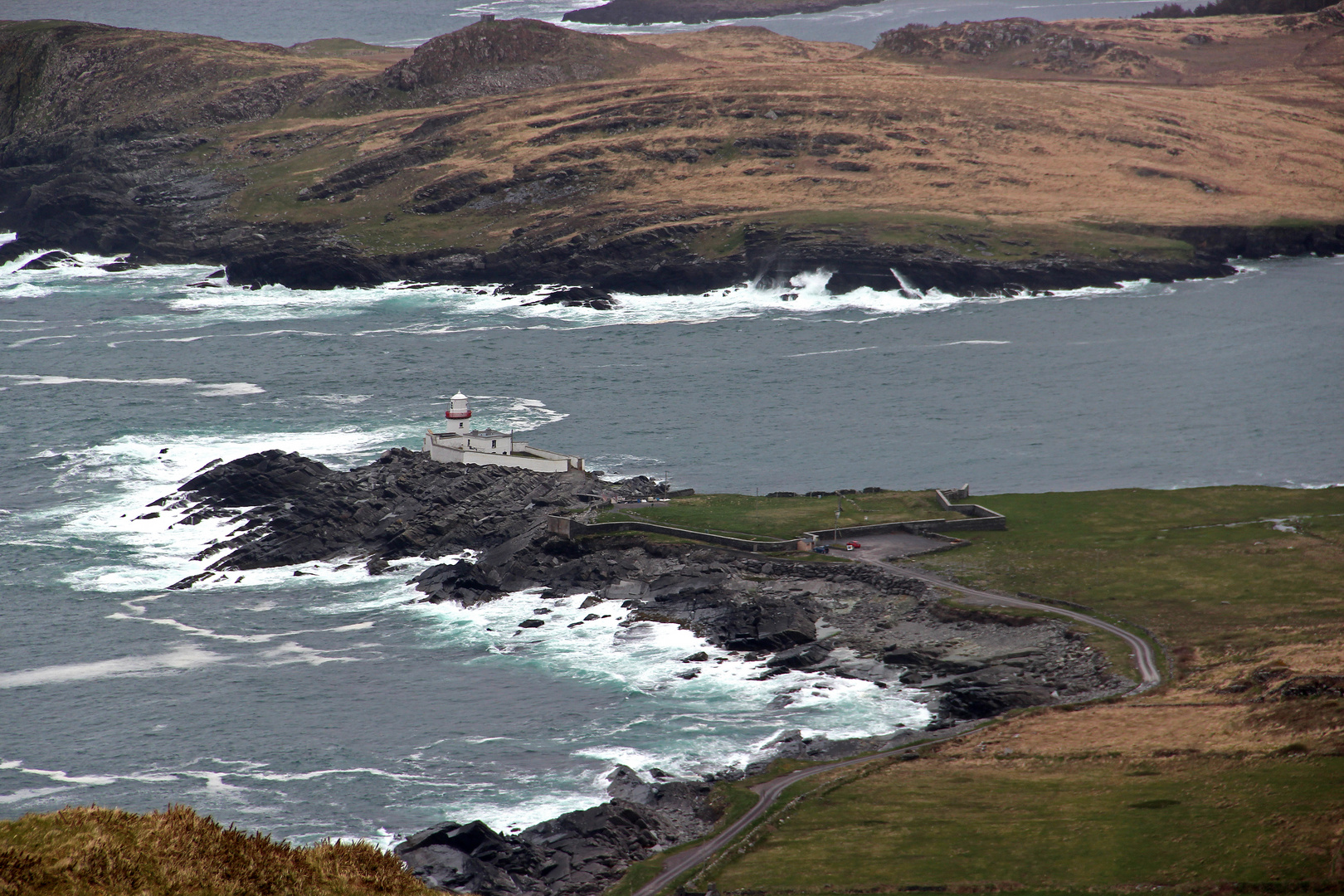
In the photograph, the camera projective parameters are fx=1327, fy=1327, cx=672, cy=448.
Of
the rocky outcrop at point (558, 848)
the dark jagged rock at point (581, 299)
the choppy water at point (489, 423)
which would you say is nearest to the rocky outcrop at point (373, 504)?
the choppy water at point (489, 423)

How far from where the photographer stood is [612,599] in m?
83.2

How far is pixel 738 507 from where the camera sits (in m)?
93.6

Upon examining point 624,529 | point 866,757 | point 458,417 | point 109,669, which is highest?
point 458,417

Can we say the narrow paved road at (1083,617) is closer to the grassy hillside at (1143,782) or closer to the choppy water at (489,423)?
the grassy hillside at (1143,782)

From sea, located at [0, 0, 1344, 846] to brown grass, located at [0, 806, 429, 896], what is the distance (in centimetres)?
2675

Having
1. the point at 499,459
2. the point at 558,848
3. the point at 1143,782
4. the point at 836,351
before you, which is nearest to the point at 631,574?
the point at 499,459

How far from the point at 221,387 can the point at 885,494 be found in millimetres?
78797

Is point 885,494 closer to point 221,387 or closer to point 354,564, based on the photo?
point 354,564

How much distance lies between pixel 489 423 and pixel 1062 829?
82.7 metres

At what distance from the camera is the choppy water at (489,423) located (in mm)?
65312

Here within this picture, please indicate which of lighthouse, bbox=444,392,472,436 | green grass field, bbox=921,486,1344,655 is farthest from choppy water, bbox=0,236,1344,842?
lighthouse, bbox=444,392,472,436

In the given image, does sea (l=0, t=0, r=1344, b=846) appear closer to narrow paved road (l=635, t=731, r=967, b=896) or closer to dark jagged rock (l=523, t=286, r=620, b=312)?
dark jagged rock (l=523, t=286, r=620, b=312)

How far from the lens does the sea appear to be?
214 feet

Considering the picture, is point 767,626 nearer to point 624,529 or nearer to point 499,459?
point 624,529
